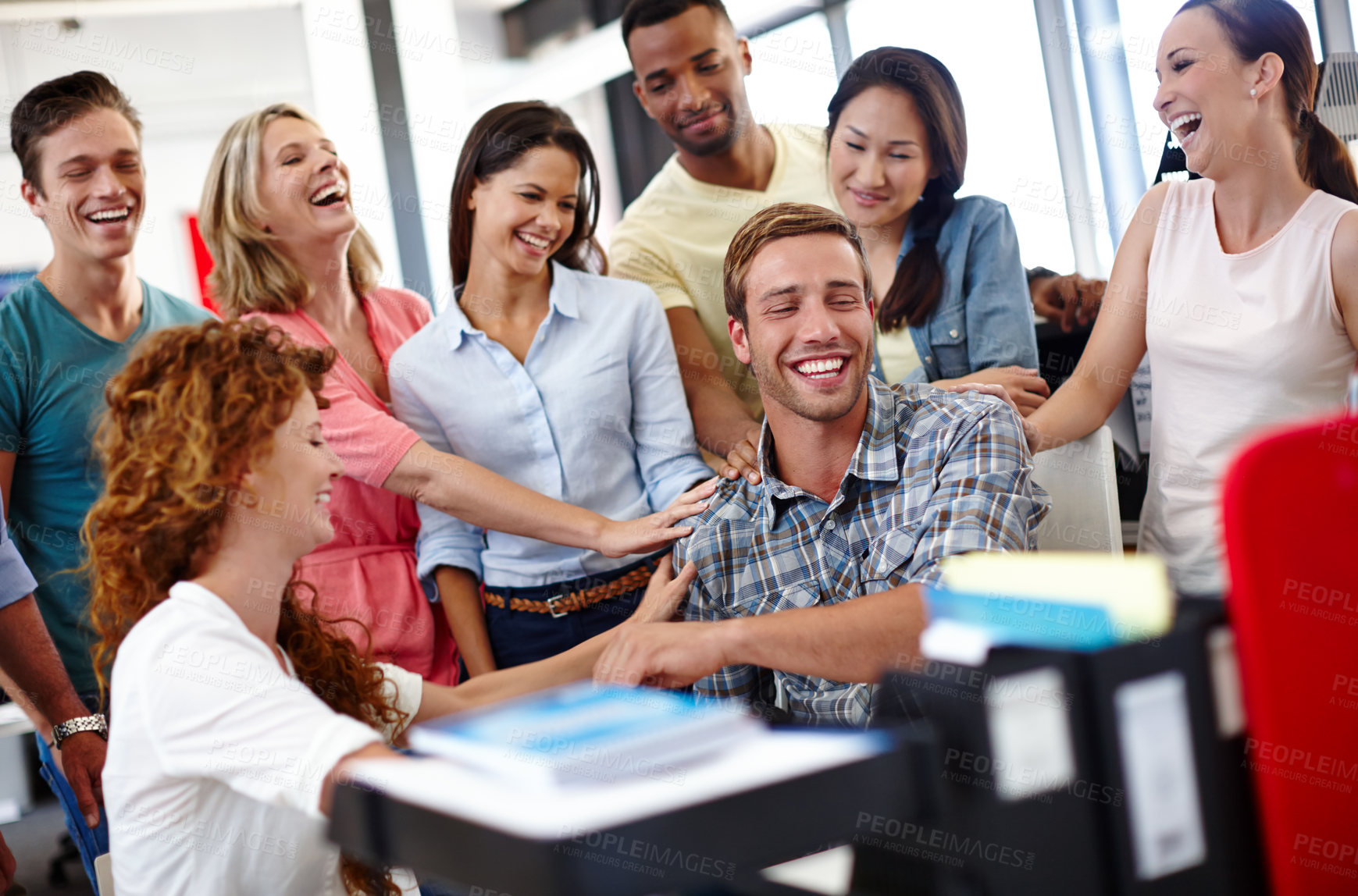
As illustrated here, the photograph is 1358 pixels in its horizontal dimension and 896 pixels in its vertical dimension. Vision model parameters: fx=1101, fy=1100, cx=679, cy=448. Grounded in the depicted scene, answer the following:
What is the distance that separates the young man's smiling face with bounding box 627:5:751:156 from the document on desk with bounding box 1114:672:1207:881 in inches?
74.7

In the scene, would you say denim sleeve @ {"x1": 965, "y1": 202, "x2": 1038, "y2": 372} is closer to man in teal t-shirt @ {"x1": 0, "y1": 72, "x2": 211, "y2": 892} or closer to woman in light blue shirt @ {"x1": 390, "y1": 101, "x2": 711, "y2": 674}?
woman in light blue shirt @ {"x1": 390, "y1": 101, "x2": 711, "y2": 674}

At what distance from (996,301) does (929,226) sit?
21 cm

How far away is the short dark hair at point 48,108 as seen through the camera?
2.16 metres

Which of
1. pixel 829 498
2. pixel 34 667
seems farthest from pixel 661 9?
pixel 34 667

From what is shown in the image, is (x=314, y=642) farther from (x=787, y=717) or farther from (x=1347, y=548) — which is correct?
(x=1347, y=548)

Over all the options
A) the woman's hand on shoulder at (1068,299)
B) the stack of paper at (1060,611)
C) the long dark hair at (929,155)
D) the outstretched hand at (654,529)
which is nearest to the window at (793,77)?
the woman's hand on shoulder at (1068,299)

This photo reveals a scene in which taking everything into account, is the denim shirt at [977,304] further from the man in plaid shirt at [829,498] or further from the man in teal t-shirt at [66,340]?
the man in teal t-shirt at [66,340]

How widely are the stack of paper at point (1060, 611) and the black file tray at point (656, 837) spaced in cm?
14

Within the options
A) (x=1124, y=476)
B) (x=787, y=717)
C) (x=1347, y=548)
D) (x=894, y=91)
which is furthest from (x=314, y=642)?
(x=1124, y=476)

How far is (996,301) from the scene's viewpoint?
7.02ft

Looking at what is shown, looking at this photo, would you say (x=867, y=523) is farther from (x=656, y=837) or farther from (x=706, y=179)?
(x=706, y=179)

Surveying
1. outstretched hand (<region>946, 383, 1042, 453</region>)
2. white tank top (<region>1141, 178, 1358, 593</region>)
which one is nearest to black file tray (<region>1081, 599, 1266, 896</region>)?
white tank top (<region>1141, 178, 1358, 593</region>)

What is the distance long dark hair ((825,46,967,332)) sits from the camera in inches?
86.0

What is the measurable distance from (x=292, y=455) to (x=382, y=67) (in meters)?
4.02
